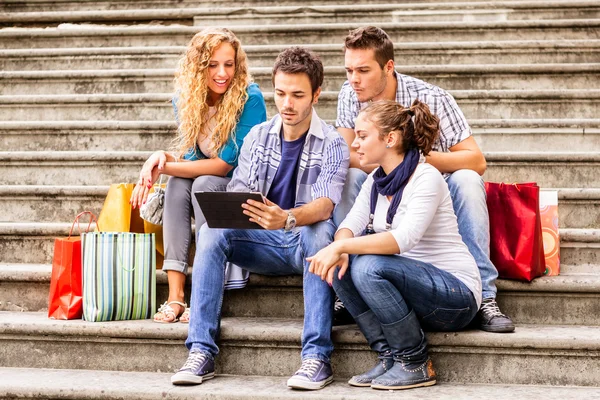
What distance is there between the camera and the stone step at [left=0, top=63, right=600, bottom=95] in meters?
4.18

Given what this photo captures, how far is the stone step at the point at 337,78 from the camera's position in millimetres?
4176

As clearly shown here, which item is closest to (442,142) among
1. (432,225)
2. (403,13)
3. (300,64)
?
(432,225)

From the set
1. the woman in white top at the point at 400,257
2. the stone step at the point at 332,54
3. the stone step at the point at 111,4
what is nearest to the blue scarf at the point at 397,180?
the woman in white top at the point at 400,257

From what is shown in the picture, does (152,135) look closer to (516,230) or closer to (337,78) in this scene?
(337,78)

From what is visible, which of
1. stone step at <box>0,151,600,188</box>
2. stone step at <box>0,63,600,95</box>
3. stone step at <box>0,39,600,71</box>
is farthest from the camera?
stone step at <box>0,39,600,71</box>

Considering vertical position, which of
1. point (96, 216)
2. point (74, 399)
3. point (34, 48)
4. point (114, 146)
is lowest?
point (74, 399)

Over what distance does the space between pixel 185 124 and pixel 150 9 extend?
235cm

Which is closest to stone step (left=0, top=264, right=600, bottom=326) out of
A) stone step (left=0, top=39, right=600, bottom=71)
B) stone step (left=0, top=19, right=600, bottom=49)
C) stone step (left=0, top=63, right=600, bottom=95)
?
stone step (left=0, top=63, right=600, bottom=95)

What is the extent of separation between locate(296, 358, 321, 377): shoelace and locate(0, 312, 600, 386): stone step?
170mm

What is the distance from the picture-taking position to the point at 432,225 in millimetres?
2635

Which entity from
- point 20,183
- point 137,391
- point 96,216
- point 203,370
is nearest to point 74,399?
point 137,391

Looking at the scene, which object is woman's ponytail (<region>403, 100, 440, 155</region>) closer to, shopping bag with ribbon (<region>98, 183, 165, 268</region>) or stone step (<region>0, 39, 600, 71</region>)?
shopping bag with ribbon (<region>98, 183, 165, 268</region>)

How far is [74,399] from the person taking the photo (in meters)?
2.60

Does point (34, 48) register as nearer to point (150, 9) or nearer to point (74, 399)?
point (150, 9)
